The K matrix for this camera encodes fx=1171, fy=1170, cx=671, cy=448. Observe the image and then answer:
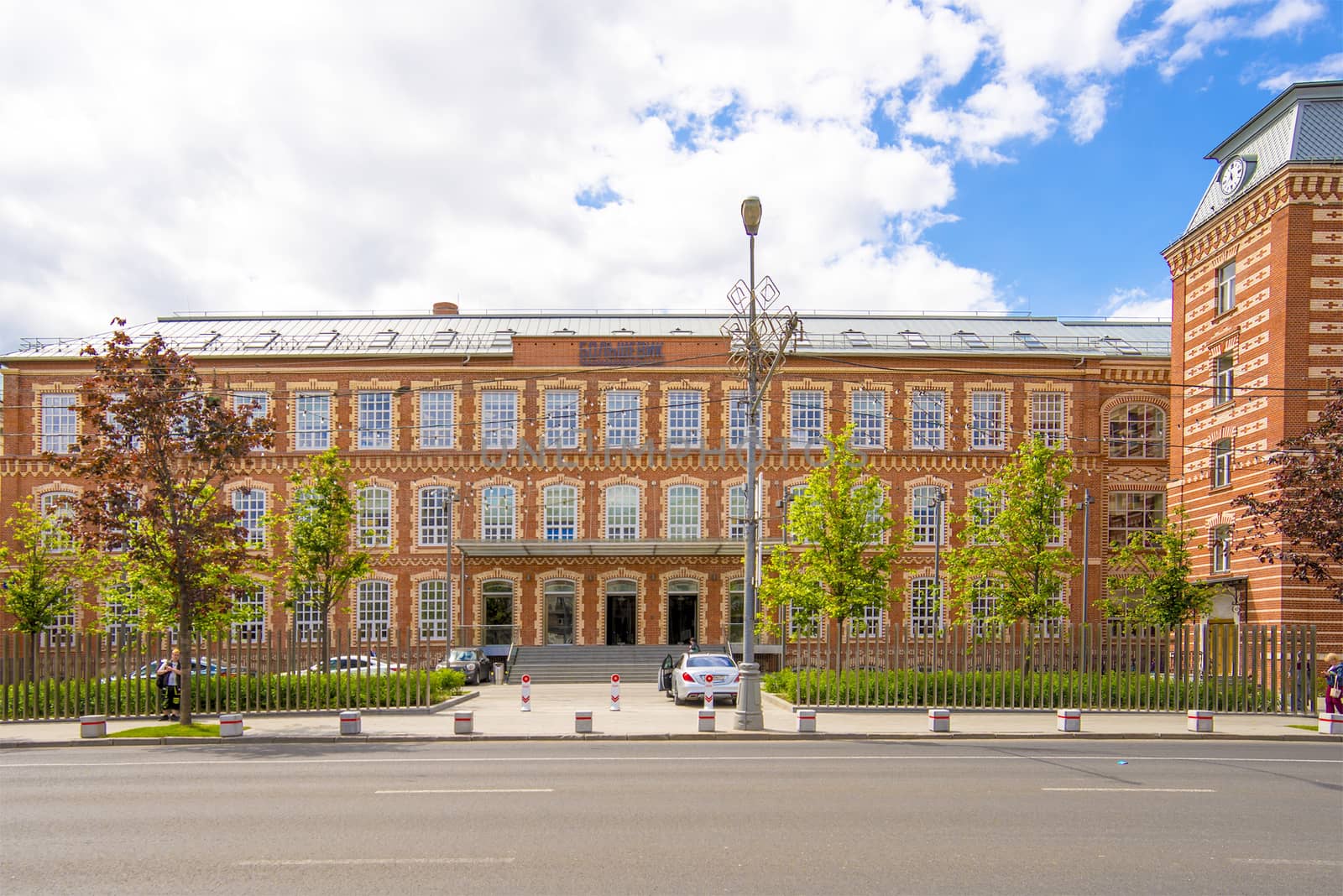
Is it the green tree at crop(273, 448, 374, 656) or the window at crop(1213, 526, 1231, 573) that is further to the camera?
the window at crop(1213, 526, 1231, 573)

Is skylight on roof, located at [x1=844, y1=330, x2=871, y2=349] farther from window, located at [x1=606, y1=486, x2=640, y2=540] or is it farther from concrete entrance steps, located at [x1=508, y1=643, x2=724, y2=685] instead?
concrete entrance steps, located at [x1=508, y1=643, x2=724, y2=685]

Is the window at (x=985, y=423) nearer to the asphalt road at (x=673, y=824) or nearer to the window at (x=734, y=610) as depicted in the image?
the window at (x=734, y=610)

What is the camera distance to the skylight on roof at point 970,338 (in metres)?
53.1

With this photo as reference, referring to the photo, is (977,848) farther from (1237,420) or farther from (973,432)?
(973,432)

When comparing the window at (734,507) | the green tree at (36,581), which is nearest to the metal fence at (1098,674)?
the window at (734,507)

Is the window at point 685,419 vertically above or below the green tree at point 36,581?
above

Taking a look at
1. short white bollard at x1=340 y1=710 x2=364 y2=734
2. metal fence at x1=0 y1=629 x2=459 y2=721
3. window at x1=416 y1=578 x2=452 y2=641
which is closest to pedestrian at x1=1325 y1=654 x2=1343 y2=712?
metal fence at x1=0 y1=629 x2=459 y2=721

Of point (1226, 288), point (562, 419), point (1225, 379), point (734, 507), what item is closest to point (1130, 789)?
point (1225, 379)

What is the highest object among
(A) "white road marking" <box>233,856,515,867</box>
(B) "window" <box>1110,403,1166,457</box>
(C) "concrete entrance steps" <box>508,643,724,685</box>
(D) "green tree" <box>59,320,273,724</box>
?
(B) "window" <box>1110,403,1166,457</box>

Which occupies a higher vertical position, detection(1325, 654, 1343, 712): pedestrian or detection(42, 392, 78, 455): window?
detection(42, 392, 78, 455): window

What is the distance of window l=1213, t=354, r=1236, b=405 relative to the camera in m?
37.5

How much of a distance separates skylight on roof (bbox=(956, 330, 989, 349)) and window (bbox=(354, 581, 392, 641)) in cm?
2786

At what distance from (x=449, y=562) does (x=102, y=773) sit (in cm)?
3131

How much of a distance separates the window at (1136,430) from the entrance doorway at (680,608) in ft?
64.0
